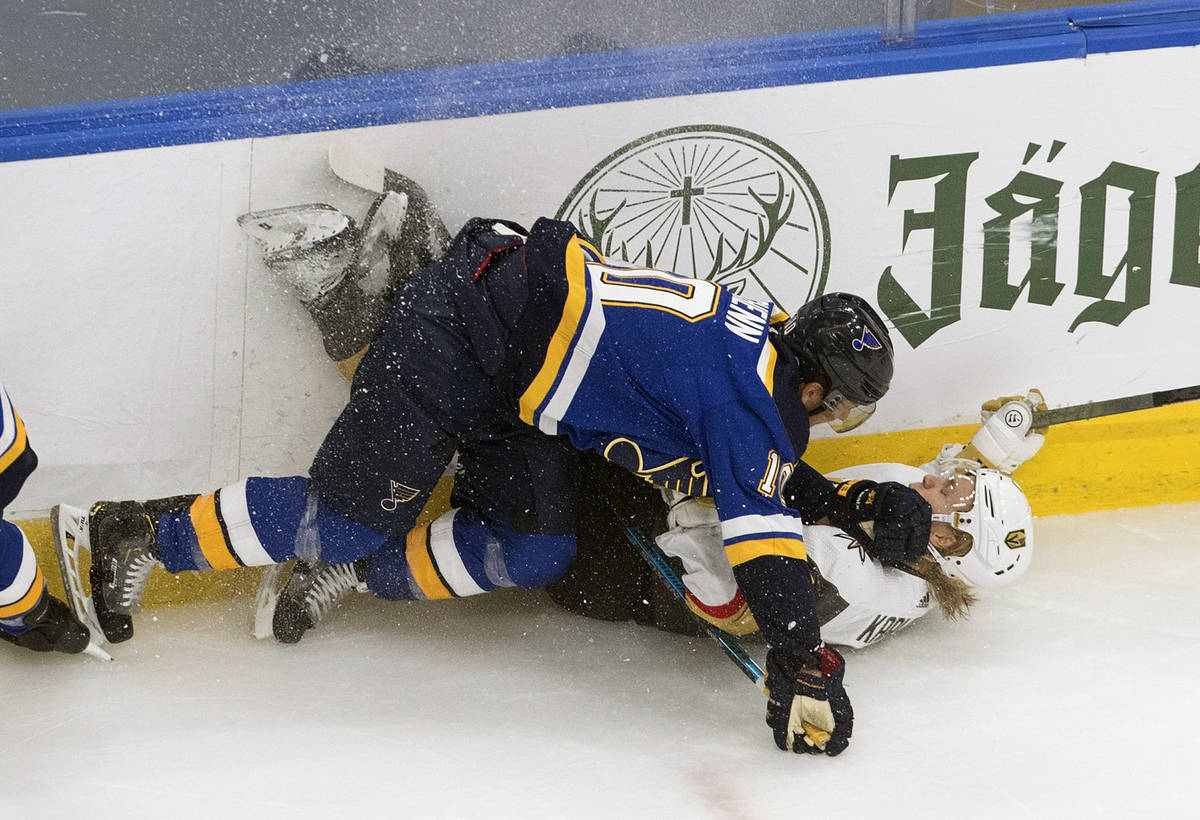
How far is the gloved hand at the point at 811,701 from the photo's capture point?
76.9 inches

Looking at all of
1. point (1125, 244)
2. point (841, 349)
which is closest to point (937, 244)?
point (1125, 244)

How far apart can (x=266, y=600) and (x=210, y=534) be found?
0.85 ft

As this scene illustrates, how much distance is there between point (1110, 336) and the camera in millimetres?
2682

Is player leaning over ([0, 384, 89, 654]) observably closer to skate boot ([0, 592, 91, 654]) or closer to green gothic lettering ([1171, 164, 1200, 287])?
skate boot ([0, 592, 91, 654])

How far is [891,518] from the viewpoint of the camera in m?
2.18

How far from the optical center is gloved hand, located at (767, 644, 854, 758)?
1953 millimetres

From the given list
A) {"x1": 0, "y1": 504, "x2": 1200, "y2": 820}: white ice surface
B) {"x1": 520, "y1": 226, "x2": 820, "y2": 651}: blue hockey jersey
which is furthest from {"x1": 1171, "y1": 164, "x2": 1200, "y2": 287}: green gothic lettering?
{"x1": 520, "y1": 226, "x2": 820, "y2": 651}: blue hockey jersey

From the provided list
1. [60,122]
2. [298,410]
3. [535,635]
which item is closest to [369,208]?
[298,410]

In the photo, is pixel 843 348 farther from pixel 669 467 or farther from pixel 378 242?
pixel 378 242

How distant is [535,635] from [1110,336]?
152 centimetres

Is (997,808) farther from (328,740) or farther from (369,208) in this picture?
(369,208)

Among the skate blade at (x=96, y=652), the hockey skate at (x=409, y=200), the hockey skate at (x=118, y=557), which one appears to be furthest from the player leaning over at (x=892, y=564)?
the skate blade at (x=96, y=652)

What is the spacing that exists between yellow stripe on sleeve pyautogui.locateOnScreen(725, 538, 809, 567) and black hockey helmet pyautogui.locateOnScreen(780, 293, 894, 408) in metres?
0.33

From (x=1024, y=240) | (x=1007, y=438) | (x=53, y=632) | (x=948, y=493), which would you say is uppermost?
(x=1024, y=240)
